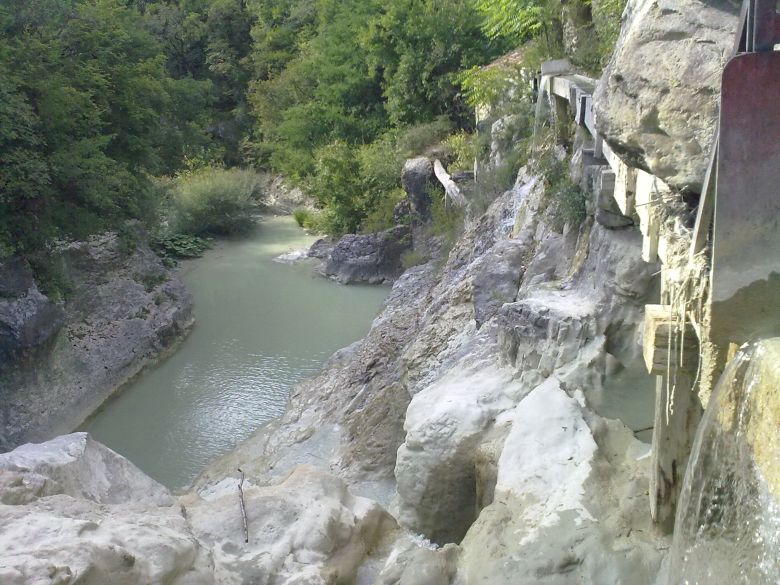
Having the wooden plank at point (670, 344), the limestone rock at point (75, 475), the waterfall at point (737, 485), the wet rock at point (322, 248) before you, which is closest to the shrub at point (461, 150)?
the wet rock at point (322, 248)

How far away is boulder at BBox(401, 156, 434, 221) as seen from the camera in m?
15.8

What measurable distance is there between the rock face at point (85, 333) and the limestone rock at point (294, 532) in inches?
226

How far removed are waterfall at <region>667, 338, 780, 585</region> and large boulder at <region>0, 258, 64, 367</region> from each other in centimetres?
885

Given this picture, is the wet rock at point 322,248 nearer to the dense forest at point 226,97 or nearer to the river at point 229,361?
the dense forest at point 226,97

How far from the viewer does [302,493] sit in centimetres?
529

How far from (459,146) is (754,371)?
529 inches

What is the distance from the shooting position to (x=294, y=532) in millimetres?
4910

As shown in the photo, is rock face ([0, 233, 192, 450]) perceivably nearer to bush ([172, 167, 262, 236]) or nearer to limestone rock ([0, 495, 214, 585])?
bush ([172, 167, 262, 236])

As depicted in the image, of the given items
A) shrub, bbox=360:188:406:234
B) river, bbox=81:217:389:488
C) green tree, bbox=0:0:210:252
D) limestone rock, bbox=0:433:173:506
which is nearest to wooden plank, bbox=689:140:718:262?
limestone rock, bbox=0:433:173:506

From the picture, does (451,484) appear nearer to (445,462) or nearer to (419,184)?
(445,462)

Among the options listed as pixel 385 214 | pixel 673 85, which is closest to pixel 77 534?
pixel 673 85

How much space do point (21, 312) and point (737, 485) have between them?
30.9ft

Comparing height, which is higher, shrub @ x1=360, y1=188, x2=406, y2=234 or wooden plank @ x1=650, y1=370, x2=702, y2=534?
wooden plank @ x1=650, y1=370, x2=702, y2=534

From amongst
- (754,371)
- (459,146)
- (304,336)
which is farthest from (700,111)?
Answer: (459,146)
